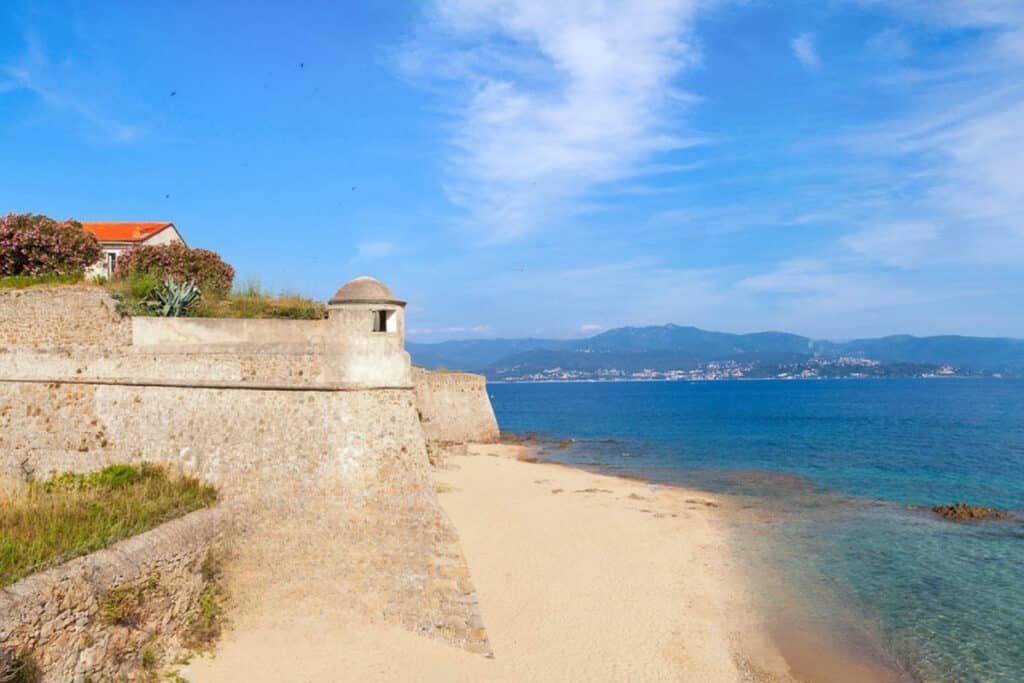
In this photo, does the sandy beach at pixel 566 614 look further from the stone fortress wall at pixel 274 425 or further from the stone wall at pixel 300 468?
the stone fortress wall at pixel 274 425

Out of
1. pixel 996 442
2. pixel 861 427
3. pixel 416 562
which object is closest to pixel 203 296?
pixel 416 562

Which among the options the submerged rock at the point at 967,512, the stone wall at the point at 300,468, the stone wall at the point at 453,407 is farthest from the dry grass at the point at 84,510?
the submerged rock at the point at 967,512

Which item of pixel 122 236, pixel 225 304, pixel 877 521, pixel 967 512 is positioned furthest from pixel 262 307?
pixel 967 512

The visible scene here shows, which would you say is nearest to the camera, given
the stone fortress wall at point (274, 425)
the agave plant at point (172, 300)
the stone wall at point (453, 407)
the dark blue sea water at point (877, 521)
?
the stone fortress wall at point (274, 425)

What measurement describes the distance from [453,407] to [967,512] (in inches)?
1164

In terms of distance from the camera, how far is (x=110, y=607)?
29.5 ft

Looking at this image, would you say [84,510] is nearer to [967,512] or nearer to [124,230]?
[124,230]

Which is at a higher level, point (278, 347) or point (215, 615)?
point (278, 347)

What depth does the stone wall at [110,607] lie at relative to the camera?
764 centimetres

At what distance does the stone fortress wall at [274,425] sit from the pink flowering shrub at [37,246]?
456 cm

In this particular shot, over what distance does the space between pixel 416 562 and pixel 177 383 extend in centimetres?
603

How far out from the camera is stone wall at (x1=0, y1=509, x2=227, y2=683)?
7641 millimetres

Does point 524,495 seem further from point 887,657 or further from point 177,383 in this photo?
point 177,383

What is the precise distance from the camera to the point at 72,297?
550 inches
